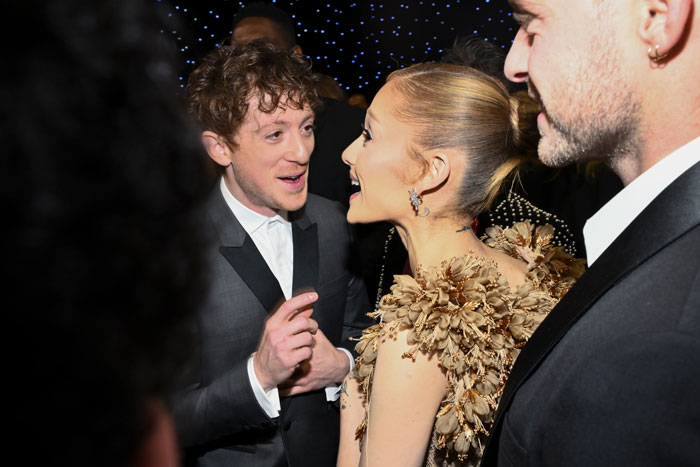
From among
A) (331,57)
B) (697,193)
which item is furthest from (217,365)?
(331,57)

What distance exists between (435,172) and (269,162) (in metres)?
0.70

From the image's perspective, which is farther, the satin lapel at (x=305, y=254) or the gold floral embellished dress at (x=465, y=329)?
the satin lapel at (x=305, y=254)

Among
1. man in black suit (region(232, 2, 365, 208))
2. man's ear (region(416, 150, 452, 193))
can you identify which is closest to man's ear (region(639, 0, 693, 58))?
man's ear (region(416, 150, 452, 193))

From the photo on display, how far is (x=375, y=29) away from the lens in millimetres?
5070

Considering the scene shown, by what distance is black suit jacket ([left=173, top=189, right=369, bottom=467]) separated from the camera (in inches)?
68.7

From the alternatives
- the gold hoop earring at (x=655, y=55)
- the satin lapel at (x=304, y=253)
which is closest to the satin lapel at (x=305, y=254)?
the satin lapel at (x=304, y=253)

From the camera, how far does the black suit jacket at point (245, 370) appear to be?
1744mm

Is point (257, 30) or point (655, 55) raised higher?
point (655, 55)

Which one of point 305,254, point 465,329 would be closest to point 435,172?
point 465,329

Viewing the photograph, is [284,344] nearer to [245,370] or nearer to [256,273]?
[245,370]

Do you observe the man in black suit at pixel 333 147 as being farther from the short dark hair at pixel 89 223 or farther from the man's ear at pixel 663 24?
the short dark hair at pixel 89 223

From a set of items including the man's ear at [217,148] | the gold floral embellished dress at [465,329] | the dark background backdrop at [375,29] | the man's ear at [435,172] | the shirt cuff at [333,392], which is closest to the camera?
the gold floral embellished dress at [465,329]

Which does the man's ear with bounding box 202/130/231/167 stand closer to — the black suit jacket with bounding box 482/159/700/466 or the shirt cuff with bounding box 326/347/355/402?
the shirt cuff with bounding box 326/347/355/402

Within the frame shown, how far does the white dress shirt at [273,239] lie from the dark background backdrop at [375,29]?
2903 mm
